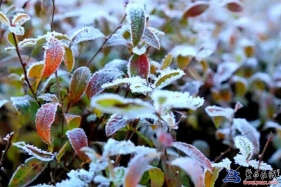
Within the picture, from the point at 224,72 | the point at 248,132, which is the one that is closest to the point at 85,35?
the point at 248,132

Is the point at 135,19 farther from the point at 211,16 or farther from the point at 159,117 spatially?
the point at 211,16

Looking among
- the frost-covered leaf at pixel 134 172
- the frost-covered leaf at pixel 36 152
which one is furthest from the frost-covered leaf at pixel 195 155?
the frost-covered leaf at pixel 36 152

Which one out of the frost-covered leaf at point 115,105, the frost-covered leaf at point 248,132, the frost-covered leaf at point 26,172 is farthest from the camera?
the frost-covered leaf at point 248,132

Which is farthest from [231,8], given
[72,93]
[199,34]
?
[72,93]

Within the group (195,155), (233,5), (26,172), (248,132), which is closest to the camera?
(195,155)

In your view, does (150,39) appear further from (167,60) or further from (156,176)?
(156,176)

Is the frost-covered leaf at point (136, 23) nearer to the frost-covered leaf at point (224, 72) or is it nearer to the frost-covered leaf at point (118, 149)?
the frost-covered leaf at point (118, 149)
